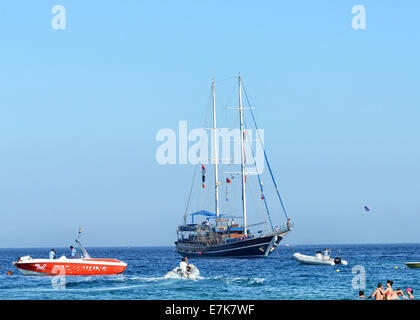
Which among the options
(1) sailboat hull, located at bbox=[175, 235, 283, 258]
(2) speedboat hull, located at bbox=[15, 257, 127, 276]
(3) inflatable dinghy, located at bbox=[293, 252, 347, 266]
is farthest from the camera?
(1) sailboat hull, located at bbox=[175, 235, 283, 258]

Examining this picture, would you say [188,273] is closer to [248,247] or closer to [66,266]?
[66,266]

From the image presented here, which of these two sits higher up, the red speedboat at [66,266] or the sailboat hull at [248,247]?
the red speedboat at [66,266]

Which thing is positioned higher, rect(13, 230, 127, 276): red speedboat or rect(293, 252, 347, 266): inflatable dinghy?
rect(13, 230, 127, 276): red speedboat

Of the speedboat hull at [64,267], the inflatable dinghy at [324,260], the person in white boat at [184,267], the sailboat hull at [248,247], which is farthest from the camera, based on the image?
the sailboat hull at [248,247]

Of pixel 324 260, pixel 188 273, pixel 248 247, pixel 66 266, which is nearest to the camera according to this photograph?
pixel 188 273

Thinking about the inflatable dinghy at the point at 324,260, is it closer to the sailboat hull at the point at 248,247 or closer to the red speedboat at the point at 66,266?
the sailboat hull at the point at 248,247

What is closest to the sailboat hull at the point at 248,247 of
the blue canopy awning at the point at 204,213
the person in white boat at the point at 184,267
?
the blue canopy awning at the point at 204,213

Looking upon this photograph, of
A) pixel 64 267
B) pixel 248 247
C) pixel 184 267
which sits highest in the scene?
pixel 184 267

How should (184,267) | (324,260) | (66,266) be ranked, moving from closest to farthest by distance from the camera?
A: (184,267) → (66,266) → (324,260)

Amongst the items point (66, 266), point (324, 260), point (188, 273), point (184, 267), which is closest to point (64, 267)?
point (66, 266)

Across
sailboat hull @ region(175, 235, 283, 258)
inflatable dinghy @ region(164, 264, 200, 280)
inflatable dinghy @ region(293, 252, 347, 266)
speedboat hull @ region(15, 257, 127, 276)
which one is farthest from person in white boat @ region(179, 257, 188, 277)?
sailboat hull @ region(175, 235, 283, 258)

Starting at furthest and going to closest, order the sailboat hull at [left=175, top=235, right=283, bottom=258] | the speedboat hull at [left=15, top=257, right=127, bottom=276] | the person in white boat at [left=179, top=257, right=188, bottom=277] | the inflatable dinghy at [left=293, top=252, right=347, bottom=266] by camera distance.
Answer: the sailboat hull at [left=175, top=235, right=283, bottom=258] < the inflatable dinghy at [left=293, top=252, right=347, bottom=266] < the speedboat hull at [left=15, top=257, right=127, bottom=276] < the person in white boat at [left=179, top=257, right=188, bottom=277]

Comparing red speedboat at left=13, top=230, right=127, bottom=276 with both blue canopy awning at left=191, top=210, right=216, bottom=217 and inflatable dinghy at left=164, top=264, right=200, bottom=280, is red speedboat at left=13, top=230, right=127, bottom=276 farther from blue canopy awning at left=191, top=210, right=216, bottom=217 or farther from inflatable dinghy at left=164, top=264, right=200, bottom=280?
blue canopy awning at left=191, top=210, right=216, bottom=217

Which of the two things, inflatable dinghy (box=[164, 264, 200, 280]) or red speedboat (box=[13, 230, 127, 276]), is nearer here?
inflatable dinghy (box=[164, 264, 200, 280])
